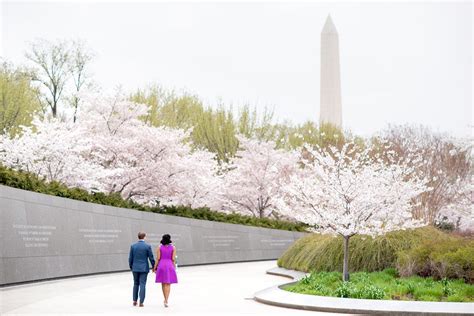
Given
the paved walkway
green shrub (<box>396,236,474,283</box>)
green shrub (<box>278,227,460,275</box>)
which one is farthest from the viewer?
green shrub (<box>278,227,460,275</box>)

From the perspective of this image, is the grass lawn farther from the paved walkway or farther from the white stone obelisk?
the white stone obelisk

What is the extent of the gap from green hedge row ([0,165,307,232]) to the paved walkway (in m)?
2.85

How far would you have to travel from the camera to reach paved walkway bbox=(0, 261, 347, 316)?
15.6 metres

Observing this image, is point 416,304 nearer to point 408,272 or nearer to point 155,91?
point 408,272

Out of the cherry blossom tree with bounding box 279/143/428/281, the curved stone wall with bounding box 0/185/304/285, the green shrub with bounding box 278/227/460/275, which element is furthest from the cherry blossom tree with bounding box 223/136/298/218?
the cherry blossom tree with bounding box 279/143/428/281

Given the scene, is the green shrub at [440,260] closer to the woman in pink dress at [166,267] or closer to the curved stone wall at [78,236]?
the woman in pink dress at [166,267]

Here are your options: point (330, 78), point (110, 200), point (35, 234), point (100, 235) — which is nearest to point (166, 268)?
point (35, 234)

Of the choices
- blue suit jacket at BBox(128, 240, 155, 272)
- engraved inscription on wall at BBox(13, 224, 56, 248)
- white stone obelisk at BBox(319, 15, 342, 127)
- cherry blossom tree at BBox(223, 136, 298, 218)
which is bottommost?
blue suit jacket at BBox(128, 240, 155, 272)

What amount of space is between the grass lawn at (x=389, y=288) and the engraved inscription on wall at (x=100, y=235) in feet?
29.1

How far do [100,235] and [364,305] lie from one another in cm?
1385

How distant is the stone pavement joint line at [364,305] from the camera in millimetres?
14984

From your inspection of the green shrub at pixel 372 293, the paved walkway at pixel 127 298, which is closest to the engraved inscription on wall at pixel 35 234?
the paved walkway at pixel 127 298

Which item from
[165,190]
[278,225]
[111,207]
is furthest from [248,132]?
[111,207]

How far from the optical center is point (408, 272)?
67.9ft
